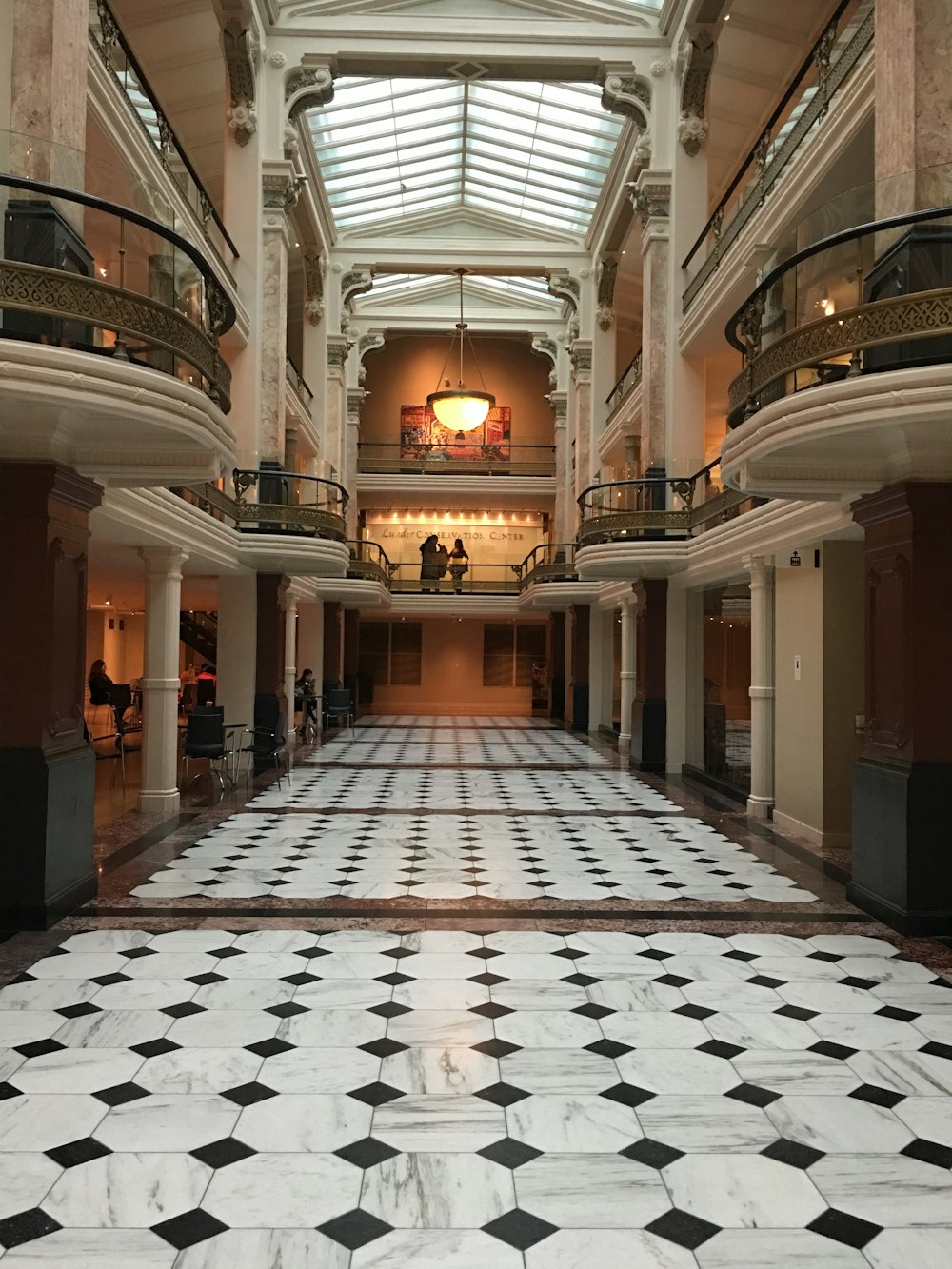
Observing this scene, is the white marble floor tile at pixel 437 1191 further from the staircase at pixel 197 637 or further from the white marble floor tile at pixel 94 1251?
the staircase at pixel 197 637

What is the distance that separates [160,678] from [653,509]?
744 cm

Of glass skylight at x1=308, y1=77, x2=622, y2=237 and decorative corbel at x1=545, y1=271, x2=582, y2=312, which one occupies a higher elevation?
glass skylight at x1=308, y1=77, x2=622, y2=237

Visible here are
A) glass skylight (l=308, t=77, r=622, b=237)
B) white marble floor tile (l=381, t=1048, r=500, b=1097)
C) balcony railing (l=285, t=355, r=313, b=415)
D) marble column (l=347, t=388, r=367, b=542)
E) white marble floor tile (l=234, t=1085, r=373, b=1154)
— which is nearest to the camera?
white marble floor tile (l=234, t=1085, r=373, b=1154)

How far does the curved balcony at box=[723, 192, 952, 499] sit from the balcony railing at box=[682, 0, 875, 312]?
3365 millimetres

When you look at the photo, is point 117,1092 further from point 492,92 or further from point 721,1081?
point 492,92

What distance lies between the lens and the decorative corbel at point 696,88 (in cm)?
1518

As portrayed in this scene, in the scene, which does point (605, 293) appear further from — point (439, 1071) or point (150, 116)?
point (439, 1071)

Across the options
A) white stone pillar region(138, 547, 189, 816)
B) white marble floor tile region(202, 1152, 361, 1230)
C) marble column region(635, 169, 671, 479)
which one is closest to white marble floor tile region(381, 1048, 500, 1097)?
white marble floor tile region(202, 1152, 361, 1230)

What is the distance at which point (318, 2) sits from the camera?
16453 mm

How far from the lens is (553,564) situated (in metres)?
Result: 24.5

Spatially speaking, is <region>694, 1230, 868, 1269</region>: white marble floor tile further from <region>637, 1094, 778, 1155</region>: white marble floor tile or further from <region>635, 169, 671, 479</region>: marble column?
<region>635, 169, 671, 479</region>: marble column

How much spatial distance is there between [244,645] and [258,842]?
690 cm

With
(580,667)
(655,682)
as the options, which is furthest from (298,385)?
(655,682)

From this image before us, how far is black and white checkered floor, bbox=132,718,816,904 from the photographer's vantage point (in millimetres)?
8250
